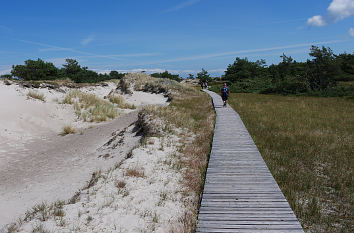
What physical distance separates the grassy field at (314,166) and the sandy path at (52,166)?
21.5 feet

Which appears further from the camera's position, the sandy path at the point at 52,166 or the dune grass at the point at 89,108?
the dune grass at the point at 89,108

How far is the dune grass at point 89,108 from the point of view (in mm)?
20328

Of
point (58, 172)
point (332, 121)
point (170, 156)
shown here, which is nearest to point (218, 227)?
point (170, 156)

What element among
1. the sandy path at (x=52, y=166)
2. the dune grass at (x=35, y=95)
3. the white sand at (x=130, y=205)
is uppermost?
the dune grass at (x=35, y=95)

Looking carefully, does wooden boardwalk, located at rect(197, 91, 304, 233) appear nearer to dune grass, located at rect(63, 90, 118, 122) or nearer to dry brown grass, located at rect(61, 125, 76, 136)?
dry brown grass, located at rect(61, 125, 76, 136)

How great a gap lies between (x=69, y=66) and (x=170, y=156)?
7226 cm

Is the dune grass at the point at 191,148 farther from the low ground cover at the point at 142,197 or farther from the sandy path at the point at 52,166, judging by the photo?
the sandy path at the point at 52,166

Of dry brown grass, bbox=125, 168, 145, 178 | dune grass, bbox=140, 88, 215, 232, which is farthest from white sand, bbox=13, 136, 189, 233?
dune grass, bbox=140, 88, 215, 232

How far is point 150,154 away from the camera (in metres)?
8.96


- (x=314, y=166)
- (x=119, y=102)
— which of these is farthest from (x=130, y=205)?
(x=119, y=102)

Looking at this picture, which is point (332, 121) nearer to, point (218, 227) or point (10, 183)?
point (218, 227)

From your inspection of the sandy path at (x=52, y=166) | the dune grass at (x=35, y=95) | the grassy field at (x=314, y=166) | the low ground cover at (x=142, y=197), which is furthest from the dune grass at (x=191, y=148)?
the dune grass at (x=35, y=95)

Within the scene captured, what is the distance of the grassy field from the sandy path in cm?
656

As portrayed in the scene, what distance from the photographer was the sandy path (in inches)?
299
